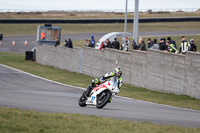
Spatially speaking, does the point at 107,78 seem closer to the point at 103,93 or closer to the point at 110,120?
the point at 103,93

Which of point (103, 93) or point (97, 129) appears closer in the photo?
point (97, 129)

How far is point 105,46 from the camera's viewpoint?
87.3 ft

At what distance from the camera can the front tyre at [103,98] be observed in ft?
38.6

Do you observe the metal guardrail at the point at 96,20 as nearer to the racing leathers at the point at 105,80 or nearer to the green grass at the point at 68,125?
the racing leathers at the point at 105,80

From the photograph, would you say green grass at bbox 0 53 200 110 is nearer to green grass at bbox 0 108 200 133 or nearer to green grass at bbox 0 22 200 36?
green grass at bbox 0 108 200 133

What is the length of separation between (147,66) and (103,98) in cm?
912

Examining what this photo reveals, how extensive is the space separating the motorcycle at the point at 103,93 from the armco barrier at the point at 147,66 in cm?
605

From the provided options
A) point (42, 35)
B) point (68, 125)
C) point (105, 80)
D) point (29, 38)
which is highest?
point (29, 38)

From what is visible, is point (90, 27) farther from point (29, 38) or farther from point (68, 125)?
point (68, 125)

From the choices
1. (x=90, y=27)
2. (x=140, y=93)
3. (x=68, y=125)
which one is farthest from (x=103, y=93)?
(x=90, y=27)

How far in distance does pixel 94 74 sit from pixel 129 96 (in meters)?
8.64

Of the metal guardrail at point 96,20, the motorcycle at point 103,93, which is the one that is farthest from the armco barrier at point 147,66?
the metal guardrail at point 96,20

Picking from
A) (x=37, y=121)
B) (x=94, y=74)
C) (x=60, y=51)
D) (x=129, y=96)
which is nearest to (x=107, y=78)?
(x=37, y=121)

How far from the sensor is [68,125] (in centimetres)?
875
